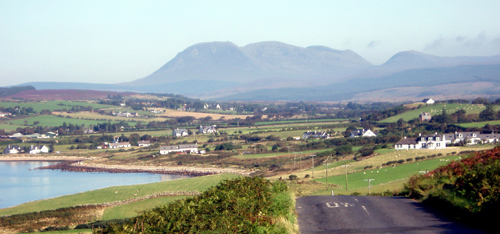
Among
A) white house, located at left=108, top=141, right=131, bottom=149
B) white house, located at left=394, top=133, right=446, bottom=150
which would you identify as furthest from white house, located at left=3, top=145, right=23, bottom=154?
white house, located at left=394, top=133, right=446, bottom=150

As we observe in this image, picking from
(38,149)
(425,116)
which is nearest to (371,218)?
(425,116)

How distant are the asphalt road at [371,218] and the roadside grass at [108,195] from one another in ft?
64.9

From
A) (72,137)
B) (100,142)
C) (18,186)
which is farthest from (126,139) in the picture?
(18,186)

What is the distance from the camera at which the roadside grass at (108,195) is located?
1435 inches

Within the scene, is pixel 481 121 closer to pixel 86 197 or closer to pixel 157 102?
pixel 86 197

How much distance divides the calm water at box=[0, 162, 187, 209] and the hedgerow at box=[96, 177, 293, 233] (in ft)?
119

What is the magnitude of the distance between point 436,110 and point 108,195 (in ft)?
224

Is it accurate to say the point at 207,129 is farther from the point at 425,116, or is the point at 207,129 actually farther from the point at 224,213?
the point at 224,213

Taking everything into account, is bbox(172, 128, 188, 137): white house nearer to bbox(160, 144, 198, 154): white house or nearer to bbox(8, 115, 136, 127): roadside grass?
bbox(160, 144, 198, 154): white house

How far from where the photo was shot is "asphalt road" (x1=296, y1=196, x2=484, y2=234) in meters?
11.6

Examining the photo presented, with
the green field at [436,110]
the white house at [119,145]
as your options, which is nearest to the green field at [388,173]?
the green field at [436,110]

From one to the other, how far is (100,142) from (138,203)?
219 feet

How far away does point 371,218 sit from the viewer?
42.5 feet

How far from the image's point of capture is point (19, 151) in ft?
298
